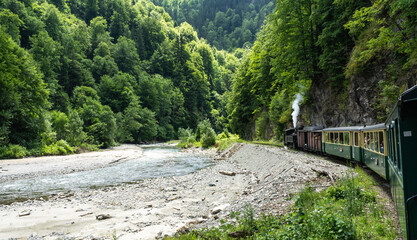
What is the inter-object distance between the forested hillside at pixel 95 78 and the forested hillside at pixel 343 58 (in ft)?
107

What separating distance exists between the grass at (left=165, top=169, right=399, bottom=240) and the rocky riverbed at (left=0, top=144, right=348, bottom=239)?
40.4 inches

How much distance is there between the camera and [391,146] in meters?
6.53

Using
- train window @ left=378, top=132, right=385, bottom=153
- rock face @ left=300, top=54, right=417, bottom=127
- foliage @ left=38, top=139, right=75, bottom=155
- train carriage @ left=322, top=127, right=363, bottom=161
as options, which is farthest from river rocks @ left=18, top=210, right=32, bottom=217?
foliage @ left=38, top=139, right=75, bottom=155

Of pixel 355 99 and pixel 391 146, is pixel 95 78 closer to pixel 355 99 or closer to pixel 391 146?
pixel 355 99

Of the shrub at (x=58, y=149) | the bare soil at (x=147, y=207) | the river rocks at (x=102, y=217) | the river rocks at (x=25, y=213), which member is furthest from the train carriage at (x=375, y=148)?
the shrub at (x=58, y=149)

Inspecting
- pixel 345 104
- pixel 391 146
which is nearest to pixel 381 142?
pixel 391 146

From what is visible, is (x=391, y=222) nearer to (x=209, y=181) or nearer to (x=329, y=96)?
(x=209, y=181)

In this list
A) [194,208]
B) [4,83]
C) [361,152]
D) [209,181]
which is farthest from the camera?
[4,83]

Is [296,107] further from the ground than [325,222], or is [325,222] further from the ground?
[296,107]

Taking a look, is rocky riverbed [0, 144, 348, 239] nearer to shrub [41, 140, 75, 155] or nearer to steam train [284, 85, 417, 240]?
steam train [284, 85, 417, 240]

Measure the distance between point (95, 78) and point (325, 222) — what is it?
85.7m

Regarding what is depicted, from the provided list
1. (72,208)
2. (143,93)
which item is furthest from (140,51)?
(72,208)

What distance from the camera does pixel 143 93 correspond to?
89.8m

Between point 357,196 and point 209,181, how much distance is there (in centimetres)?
1102
